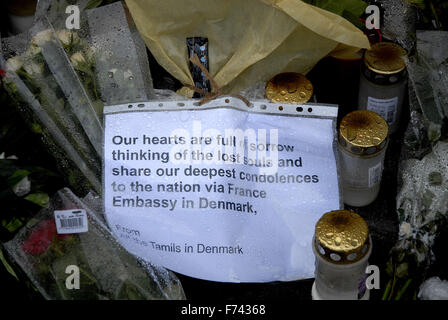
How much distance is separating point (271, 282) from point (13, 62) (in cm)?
60

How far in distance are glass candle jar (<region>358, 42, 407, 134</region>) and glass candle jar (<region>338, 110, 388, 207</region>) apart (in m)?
0.10

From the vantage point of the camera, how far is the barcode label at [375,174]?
0.91m

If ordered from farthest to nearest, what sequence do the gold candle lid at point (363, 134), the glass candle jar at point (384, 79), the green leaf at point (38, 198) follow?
the green leaf at point (38, 198) → the glass candle jar at point (384, 79) → the gold candle lid at point (363, 134)

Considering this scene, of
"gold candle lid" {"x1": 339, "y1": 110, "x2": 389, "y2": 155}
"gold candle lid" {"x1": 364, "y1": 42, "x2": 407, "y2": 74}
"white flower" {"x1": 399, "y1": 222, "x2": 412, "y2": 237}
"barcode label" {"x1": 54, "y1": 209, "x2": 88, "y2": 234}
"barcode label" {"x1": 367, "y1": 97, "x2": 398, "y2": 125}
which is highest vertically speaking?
"gold candle lid" {"x1": 364, "y1": 42, "x2": 407, "y2": 74}

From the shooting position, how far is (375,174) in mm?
923

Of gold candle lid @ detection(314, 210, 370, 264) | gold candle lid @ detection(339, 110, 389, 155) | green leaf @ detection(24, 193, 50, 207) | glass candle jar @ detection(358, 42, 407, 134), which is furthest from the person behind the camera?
green leaf @ detection(24, 193, 50, 207)

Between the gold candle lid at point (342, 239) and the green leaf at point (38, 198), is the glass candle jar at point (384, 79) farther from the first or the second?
the green leaf at point (38, 198)

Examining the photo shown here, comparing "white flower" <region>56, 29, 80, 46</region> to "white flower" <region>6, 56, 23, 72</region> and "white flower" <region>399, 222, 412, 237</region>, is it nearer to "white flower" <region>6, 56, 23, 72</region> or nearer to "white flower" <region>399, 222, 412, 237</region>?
"white flower" <region>6, 56, 23, 72</region>

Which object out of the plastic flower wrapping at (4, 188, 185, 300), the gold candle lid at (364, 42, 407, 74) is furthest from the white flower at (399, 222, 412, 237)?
the plastic flower wrapping at (4, 188, 185, 300)

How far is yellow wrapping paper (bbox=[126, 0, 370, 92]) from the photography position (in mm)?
972

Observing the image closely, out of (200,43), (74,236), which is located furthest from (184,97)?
(74,236)

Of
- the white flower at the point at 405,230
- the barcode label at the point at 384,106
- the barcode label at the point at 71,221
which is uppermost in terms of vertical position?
the barcode label at the point at 384,106

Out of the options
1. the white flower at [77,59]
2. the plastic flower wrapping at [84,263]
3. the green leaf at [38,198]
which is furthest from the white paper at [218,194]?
the green leaf at [38,198]

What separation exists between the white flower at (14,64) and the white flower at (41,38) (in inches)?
1.6
